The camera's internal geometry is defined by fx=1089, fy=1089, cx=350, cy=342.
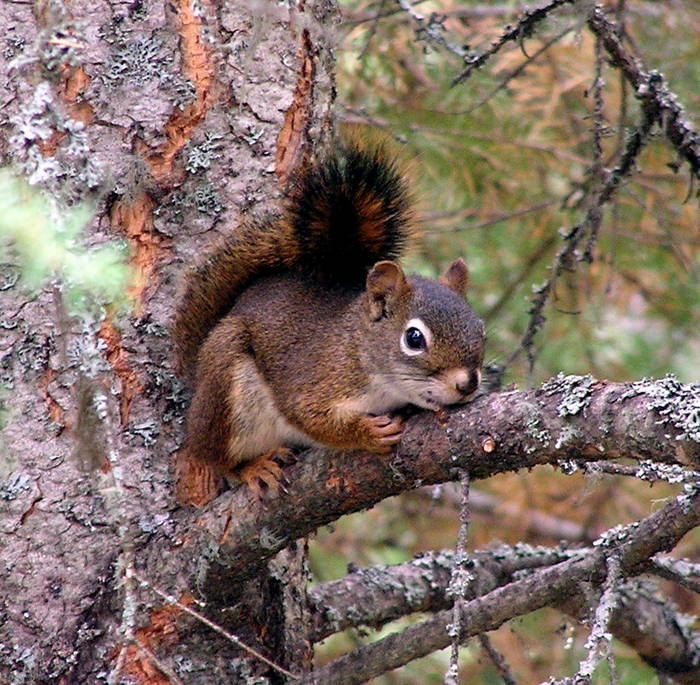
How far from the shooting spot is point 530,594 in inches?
67.3

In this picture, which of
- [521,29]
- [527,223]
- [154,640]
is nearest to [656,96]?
[521,29]

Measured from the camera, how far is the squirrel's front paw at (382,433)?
5.91ft

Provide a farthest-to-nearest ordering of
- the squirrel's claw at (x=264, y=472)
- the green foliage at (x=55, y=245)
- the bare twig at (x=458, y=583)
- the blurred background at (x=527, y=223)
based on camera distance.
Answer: the blurred background at (x=527, y=223) → the squirrel's claw at (x=264, y=472) → the bare twig at (x=458, y=583) → the green foliage at (x=55, y=245)

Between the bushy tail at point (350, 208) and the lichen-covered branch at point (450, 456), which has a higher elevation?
the bushy tail at point (350, 208)

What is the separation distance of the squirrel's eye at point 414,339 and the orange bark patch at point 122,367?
0.54m

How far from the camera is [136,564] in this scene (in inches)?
76.5

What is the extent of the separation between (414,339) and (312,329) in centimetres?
27

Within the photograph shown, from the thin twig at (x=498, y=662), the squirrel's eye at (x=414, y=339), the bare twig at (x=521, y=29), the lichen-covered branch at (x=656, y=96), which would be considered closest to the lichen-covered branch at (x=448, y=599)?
the thin twig at (x=498, y=662)

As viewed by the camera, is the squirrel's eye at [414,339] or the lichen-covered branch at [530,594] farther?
the squirrel's eye at [414,339]

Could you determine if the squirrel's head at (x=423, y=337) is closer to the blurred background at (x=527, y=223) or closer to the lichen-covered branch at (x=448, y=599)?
the lichen-covered branch at (x=448, y=599)

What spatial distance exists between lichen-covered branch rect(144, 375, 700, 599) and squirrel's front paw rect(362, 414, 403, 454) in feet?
0.06

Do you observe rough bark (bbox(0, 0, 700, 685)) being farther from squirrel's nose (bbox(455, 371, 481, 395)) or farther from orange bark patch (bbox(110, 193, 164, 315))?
squirrel's nose (bbox(455, 371, 481, 395))

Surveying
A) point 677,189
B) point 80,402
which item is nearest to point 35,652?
point 80,402

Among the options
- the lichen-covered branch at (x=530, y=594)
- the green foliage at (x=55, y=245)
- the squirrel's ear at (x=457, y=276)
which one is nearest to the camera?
the green foliage at (x=55, y=245)
